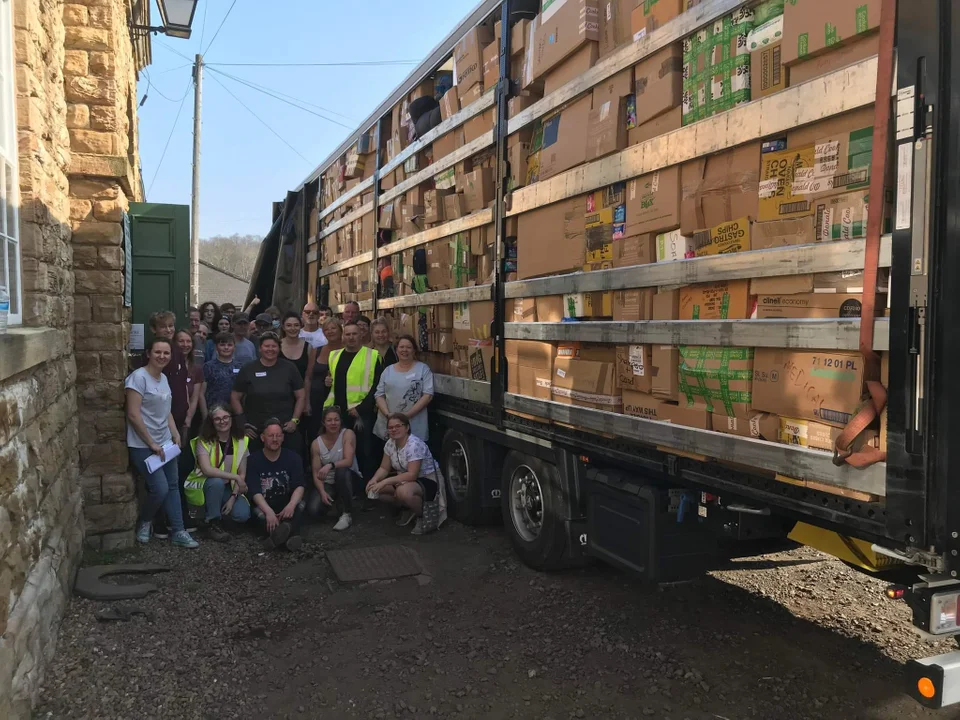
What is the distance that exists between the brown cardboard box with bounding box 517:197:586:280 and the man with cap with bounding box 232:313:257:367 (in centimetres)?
335

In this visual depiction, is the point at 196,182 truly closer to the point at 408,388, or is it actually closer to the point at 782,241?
the point at 408,388

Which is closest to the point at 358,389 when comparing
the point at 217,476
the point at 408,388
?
the point at 408,388

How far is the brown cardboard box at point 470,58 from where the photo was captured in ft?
17.1

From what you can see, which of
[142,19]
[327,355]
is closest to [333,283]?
[327,355]

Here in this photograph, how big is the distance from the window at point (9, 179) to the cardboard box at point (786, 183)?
3390mm

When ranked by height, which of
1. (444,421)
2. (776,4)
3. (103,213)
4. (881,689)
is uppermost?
(776,4)

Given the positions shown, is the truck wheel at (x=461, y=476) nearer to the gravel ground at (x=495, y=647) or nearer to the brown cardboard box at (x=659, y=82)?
the gravel ground at (x=495, y=647)

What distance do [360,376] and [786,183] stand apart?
4.64m

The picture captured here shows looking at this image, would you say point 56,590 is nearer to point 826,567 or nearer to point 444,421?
point 444,421

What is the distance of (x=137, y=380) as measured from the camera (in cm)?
539

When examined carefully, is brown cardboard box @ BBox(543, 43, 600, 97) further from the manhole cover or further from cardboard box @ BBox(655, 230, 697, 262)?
the manhole cover

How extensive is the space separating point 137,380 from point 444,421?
2359mm

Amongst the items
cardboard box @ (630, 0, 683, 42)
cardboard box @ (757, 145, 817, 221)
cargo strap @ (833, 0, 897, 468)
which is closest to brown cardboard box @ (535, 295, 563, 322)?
cardboard box @ (630, 0, 683, 42)

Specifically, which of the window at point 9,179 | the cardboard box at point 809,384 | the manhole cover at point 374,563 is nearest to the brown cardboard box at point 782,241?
the cardboard box at point 809,384
